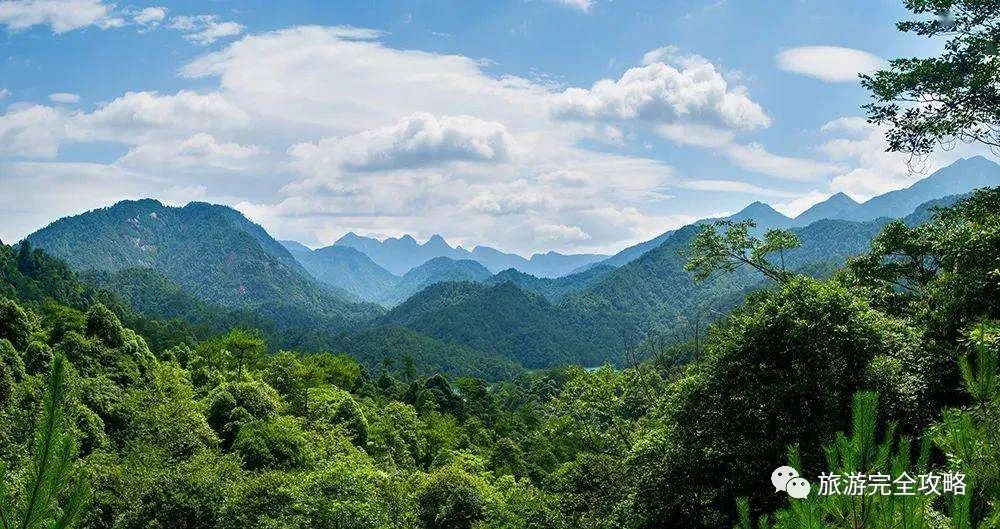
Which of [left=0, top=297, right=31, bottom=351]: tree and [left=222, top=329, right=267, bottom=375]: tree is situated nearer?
[left=0, top=297, right=31, bottom=351]: tree

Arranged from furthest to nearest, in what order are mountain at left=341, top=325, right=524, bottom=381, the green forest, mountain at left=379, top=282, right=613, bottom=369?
1. mountain at left=379, top=282, right=613, bottom=369
2. mountain at left=341, top=325, right=524, bottom=381
3. the green forest

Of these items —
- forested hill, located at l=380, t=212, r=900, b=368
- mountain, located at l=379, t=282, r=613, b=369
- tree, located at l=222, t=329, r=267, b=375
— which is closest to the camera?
tree, located at l=222, t=329, r=267, b=375

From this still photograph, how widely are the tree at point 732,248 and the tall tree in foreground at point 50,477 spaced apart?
54.9 ft

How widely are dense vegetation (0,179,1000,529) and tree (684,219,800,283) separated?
181 cm

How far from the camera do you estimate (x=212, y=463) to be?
57.8ft

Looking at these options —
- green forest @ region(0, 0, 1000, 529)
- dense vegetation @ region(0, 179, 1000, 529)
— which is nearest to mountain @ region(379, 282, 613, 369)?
green forest @ region(0, 0, 1000, 529)

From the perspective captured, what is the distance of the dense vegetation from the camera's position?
16.0 ft

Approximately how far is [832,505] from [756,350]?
8.49m

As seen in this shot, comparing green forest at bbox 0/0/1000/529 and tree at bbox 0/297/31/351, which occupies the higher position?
tree at bbox 0/297/31/351

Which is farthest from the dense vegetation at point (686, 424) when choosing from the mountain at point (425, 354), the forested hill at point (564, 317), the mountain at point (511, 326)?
the forested hill at point (564, 317)

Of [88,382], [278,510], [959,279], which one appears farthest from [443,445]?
[959,279]

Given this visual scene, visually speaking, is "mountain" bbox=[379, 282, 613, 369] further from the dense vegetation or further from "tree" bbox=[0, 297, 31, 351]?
"tree" bbox=[0, 297, 31, 351]

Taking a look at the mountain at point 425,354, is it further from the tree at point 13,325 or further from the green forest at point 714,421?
the green forest at point 714,421

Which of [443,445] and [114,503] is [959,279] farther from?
[443,445]
